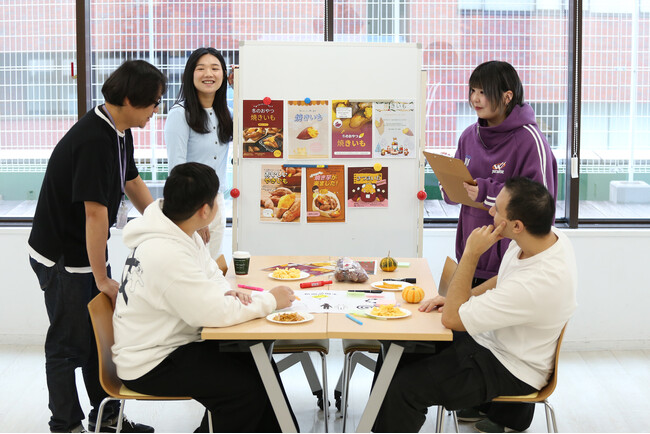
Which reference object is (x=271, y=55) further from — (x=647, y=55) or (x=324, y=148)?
(x=647, y=55)

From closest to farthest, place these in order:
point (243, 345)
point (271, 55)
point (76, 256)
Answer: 1. point (243, 345)
2. point (76, 256)
3. point (271, 55)

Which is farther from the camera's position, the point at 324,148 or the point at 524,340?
the point at 324,148

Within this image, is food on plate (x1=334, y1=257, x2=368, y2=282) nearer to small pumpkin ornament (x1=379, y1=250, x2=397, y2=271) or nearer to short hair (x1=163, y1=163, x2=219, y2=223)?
small pumpkin ornament (x1=379, y1=250, x2=397, y2=271)

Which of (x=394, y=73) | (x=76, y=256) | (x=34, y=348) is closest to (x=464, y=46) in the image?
(x=394, y=73)

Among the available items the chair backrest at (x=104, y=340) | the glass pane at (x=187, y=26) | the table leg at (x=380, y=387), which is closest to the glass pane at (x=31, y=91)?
the glass pane at (x=187, y=26)

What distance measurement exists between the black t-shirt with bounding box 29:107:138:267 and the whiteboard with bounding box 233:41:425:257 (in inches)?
46.4

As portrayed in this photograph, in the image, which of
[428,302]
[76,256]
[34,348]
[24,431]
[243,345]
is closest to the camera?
[243,345]

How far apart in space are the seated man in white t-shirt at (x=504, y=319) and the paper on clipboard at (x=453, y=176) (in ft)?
1.94

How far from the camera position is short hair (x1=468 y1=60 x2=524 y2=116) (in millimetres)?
3213

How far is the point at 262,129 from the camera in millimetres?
3975

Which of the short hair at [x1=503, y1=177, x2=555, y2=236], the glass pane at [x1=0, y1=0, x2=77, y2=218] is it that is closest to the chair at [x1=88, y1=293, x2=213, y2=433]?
the short hair at [x1=503, y1=177, x2=555, y2=236]

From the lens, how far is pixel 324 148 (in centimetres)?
399

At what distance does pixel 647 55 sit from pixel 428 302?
9.35 ft

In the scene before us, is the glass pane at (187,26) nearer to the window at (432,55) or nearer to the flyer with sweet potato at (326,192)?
the window at (432,55)
